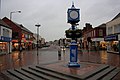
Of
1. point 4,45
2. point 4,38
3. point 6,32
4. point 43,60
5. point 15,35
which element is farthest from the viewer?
point 15,35

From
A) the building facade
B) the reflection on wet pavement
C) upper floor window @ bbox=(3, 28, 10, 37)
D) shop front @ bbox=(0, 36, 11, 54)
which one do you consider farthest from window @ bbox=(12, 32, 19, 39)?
the reflection on wet pavement

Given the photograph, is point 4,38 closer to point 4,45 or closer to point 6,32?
point 4,45

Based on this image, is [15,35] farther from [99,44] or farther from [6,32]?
[99,44]

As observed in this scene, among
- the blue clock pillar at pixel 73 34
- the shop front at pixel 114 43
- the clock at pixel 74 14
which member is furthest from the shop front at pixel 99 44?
the clock at pixel 74 14

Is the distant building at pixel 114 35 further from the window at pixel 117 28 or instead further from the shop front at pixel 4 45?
the shop front at pixel 4 45

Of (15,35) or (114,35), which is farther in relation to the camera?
(15,35)

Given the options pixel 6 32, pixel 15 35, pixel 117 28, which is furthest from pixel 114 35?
pixel 15 35

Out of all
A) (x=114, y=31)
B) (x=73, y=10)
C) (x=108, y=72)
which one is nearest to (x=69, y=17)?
(x=73, y=10)

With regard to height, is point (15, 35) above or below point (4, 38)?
above

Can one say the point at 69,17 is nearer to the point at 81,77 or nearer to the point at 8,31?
the point at 81,77

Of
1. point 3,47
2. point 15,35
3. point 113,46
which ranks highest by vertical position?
point 15,35

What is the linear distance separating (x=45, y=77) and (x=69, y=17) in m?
5.74

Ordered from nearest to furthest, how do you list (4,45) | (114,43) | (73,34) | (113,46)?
(73,34)
(113,46)
(114,43)
(4,45)

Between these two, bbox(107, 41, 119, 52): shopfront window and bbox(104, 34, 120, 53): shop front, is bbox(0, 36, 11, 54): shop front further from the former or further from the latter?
bbox(107, 41, 119, 52): shopfront window
